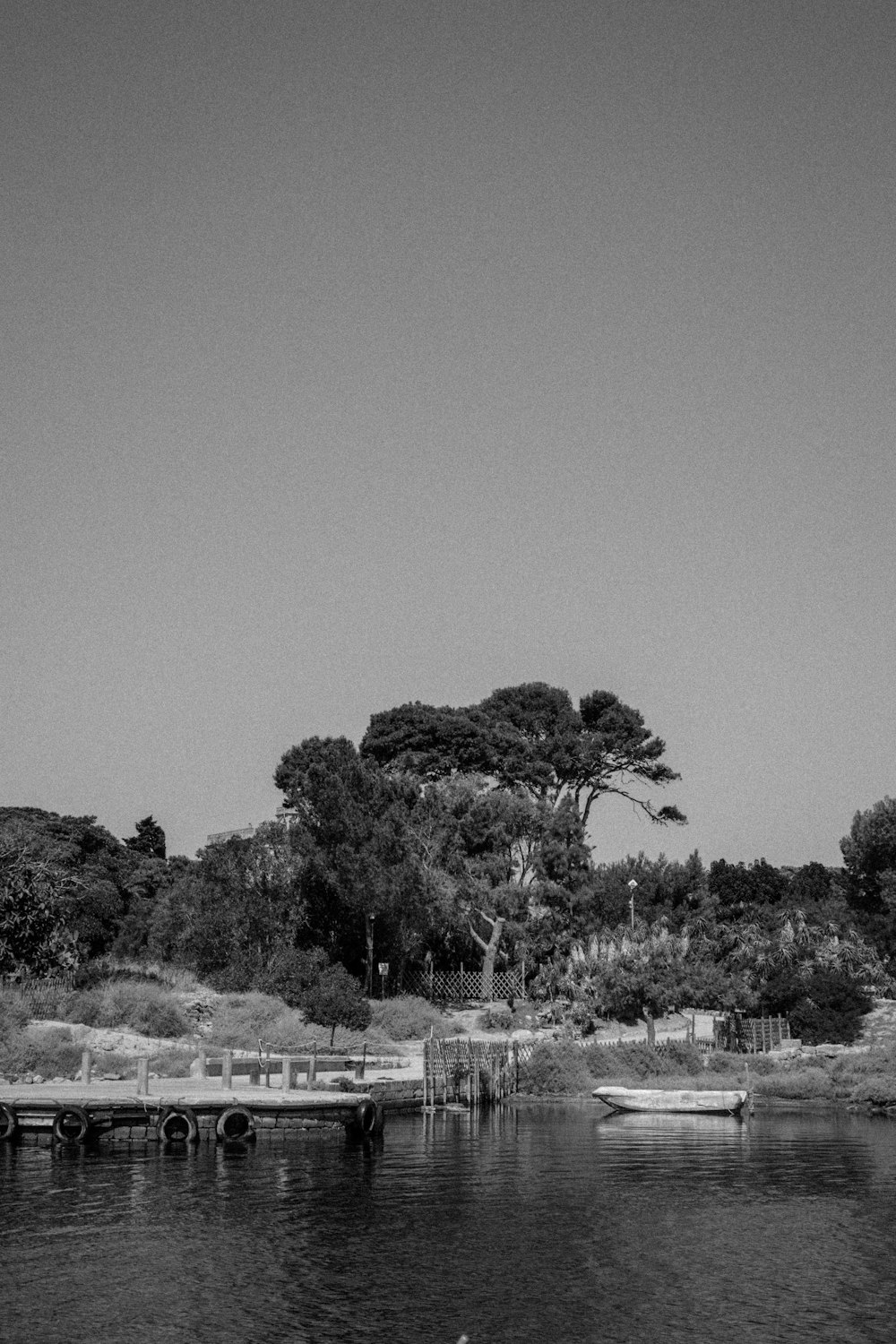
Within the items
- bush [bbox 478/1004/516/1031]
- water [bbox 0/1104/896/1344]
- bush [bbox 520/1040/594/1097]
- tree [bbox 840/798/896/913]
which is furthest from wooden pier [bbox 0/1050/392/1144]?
tree [bbox 840/798/896/913]

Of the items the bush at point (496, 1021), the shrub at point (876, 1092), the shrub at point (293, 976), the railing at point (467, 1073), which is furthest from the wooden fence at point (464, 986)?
the shrub at point (876, 1092)

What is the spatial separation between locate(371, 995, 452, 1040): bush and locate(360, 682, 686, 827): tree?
83.4 feet

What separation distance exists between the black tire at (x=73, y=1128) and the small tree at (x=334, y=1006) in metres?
17.8

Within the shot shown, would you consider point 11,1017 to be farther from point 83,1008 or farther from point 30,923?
point 30,923

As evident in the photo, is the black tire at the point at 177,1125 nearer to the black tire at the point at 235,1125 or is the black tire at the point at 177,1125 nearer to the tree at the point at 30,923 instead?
the black tire at the point at 235,1125

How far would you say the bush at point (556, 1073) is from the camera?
175 ft

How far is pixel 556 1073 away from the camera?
2131 inches

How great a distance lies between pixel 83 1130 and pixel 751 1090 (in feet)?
82.8

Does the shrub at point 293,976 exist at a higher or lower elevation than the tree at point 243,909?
lower

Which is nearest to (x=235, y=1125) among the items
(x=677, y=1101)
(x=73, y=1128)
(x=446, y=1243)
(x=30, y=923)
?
(x=73, y=1128)

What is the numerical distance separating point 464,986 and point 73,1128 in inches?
1407

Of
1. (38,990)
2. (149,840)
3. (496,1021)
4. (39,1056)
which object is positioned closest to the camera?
(39,1056)

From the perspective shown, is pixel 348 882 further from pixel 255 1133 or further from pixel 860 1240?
pixel 860 1240

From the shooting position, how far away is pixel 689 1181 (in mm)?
33250
